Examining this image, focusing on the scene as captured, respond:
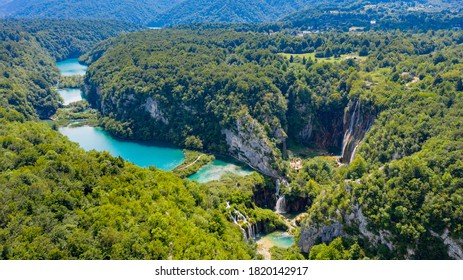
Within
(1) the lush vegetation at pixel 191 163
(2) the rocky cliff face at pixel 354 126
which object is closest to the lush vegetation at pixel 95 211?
(1) the lush vegetation at pixel 191 163

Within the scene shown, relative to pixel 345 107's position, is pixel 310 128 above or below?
below

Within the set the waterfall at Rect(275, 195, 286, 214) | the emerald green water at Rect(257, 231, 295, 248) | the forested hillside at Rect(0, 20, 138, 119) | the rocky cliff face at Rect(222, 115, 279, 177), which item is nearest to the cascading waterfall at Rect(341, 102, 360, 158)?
the rocky cliff face at Rect(222, 115, 279, 177)

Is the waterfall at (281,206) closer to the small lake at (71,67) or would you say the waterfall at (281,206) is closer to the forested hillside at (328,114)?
the forested hillside at (328,114)

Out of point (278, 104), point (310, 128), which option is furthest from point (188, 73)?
point (310, 128)

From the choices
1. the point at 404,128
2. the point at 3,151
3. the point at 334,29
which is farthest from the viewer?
the point at 334,29

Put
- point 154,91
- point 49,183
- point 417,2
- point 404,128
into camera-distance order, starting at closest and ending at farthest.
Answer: point 49,183 < point 404,128 < point 154,91 < point 417,2

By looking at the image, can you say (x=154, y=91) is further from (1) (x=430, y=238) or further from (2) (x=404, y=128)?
(1) (x=430, y=238)

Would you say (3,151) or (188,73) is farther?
(188,73)
